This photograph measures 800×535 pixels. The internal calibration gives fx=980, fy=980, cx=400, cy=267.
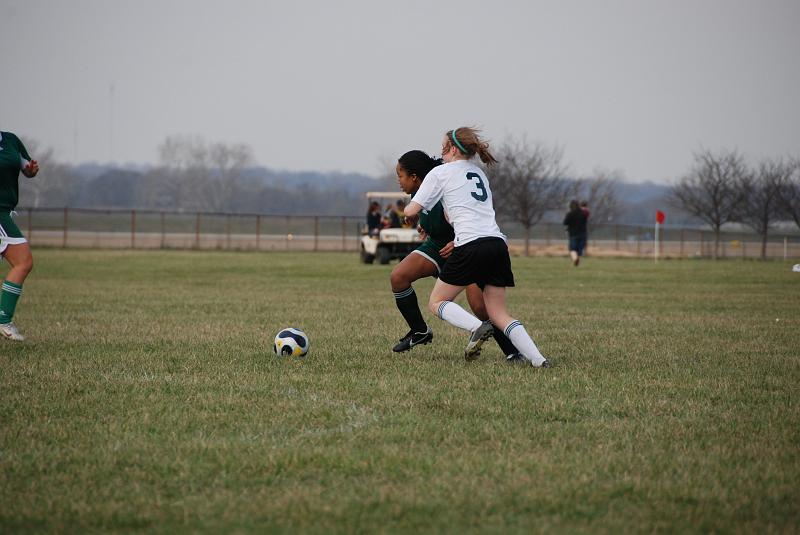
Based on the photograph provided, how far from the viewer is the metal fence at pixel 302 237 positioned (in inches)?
2105

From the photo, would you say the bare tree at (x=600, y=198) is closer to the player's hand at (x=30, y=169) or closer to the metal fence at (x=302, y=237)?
the metal fence at (x=302, y=237)

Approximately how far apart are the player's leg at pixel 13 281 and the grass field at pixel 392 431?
0.40 m

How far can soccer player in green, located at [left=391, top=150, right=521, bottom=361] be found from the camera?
8.73 m

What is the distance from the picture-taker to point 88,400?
21.5ft

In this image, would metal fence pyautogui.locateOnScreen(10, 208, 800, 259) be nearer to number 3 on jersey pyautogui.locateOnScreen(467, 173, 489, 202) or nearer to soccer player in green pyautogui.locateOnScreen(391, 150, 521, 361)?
soccer player in green pyautogui.locateOnScreen(391, 150, 521, 361)

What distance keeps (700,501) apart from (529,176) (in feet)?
169

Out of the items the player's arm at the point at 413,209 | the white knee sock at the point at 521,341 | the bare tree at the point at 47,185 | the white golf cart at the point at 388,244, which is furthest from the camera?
the bare tree at the point at 47,185

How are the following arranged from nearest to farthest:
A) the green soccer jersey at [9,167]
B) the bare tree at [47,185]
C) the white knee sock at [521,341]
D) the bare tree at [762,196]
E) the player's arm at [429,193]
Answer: the player's arm at [429,193] < the white knee sock at [521,341] < the green soccer jersey at [9,167] < the bare tree at [762,196] < the bare tree at [47,185]

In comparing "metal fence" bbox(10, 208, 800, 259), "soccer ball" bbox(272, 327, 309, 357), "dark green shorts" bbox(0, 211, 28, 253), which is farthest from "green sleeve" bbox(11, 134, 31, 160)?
"metal fence" bbox(10, 208, 800, 259)

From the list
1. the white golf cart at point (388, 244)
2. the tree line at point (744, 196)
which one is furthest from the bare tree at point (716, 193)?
the white golf cart at point (388, 244)

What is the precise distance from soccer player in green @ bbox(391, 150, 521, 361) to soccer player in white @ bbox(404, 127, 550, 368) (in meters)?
0.52

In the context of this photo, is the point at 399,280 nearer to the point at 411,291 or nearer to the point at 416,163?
the point at 411,291

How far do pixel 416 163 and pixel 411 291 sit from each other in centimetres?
117

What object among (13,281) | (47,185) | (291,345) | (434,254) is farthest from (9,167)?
(47,185)
